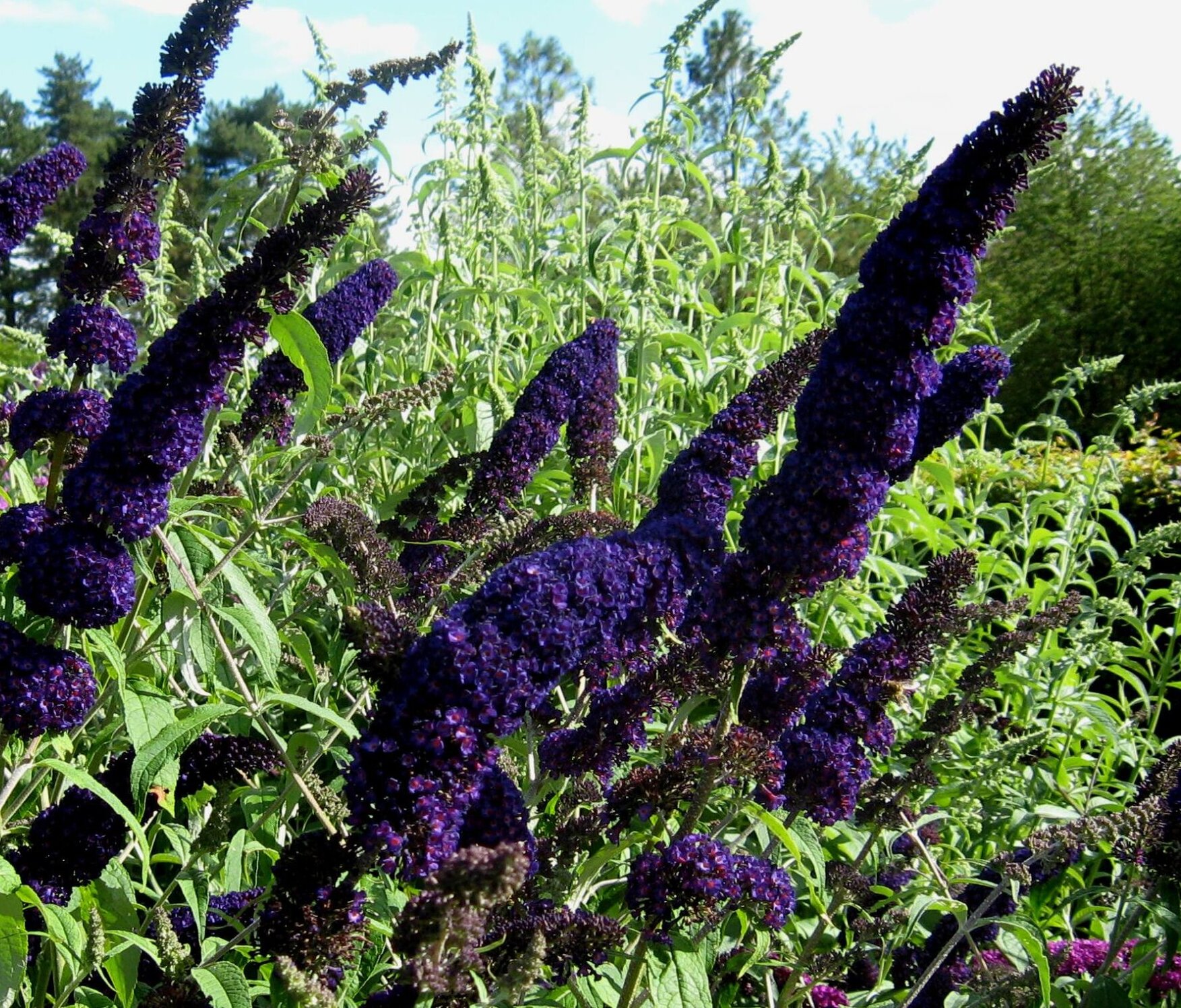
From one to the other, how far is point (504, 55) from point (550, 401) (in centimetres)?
4420

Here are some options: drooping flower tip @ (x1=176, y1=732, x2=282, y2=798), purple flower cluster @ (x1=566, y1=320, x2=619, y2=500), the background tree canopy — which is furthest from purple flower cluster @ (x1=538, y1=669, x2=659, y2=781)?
the background tree canopy

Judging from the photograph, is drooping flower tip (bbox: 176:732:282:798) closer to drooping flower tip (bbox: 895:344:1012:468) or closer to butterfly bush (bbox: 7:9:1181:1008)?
butterfly bush (bbox: 7:9:1181:1008)

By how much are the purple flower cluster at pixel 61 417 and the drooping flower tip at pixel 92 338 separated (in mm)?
118

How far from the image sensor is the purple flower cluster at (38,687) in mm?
1857

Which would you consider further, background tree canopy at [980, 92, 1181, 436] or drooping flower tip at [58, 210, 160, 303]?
background tree canopy at [980, 92, 1181, 436]

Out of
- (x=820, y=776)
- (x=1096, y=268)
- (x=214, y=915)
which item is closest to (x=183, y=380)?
(x=214, y=915)

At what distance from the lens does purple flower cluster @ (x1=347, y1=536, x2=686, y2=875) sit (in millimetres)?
1438

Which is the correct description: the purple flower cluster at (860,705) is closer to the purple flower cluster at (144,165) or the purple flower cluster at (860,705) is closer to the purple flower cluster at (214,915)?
the purple flower cluster at (214,915)

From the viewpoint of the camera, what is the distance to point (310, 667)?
2.65 metres

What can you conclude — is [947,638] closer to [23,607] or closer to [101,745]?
[101,745]

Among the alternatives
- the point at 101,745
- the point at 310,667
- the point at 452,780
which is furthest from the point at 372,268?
the point at 452,780

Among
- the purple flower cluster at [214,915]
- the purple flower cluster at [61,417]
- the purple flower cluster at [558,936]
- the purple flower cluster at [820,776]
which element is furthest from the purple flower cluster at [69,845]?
the purple flower cluster at [820,776]

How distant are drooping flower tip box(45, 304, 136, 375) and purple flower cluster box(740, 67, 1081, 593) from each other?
144 centimetres

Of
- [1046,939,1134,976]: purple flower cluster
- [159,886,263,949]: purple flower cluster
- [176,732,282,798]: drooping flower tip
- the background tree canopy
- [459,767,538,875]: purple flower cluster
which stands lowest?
[159,886,263,949]: purple flower cluster
